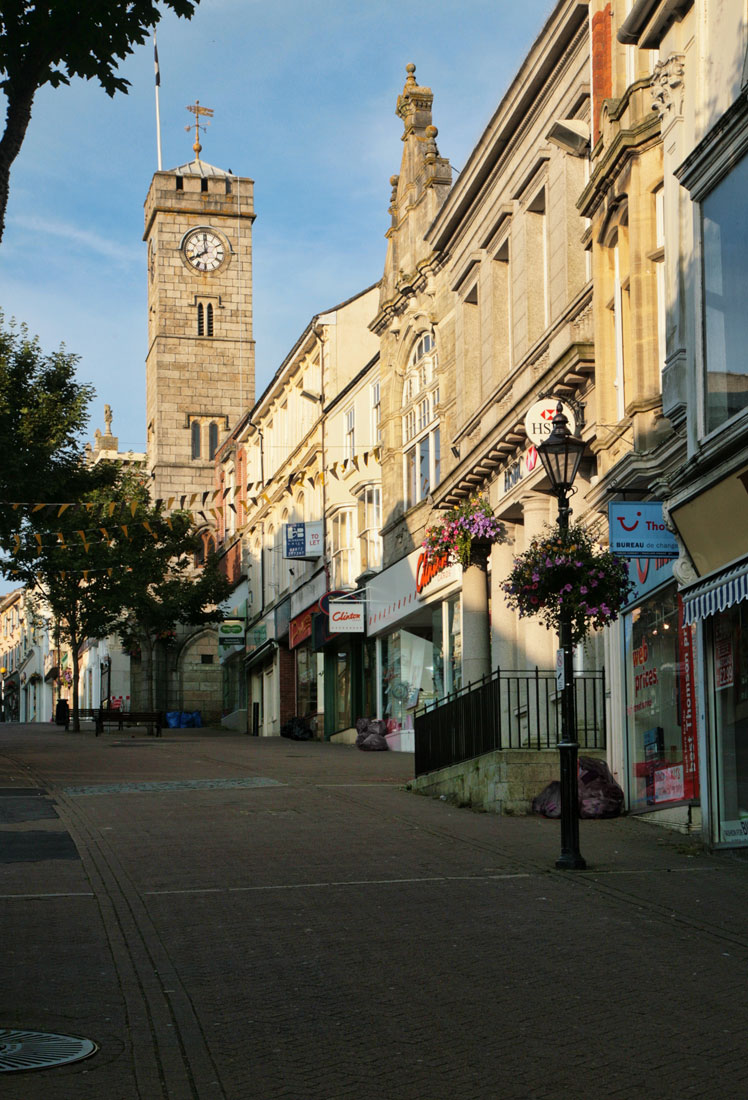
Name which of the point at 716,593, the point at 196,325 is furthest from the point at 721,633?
the point at 196,325

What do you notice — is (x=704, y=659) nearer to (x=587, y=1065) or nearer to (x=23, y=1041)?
(x=587, y=1065)

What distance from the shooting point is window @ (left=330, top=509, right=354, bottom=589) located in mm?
39281

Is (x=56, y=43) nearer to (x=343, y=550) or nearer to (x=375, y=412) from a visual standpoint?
(x=375, y=412)

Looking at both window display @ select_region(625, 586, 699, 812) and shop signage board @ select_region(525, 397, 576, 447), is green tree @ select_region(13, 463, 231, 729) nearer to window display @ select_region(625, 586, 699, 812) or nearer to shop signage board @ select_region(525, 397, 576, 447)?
shop signage board @ select_region(525, 397, 576, 447)

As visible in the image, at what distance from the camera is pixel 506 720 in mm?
19922

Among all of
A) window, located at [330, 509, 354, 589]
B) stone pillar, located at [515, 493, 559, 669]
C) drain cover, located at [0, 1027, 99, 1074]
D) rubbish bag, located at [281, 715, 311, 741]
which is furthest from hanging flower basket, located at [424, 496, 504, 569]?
rubbish bag, located at [281, 715, 311, 741]

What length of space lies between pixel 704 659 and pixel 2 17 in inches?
349

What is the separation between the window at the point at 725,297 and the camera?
42.2 feet

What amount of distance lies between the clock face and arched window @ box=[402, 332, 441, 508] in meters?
45.3

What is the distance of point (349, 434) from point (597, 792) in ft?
78.2

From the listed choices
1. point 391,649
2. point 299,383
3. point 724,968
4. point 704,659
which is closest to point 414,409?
point 391,649

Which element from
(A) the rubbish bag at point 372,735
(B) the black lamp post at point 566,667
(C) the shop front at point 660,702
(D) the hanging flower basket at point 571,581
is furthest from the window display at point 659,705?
(A) the rubbish bag at point 372,735

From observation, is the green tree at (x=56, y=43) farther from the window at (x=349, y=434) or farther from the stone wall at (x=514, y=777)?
the window at (x=349, y=434)

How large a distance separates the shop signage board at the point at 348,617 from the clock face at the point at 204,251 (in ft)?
141
